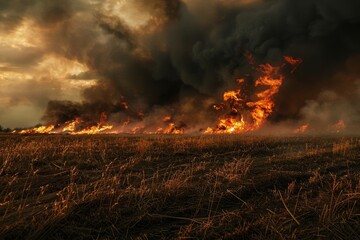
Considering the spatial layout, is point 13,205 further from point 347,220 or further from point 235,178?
point 347,220

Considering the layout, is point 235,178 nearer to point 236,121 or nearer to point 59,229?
point 59,229

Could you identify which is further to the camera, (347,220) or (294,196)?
(294,196)

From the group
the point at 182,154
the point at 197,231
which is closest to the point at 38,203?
the point at 197,231

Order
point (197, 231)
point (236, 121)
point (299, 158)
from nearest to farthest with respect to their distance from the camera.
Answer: point (197, 231) < point (299, 158) < point (236, 121)

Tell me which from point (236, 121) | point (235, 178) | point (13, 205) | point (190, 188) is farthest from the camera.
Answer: point (236, 121)

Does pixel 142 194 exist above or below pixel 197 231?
above

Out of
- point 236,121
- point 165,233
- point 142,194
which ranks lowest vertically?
point 165,233

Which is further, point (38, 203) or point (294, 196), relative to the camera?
point (294, 196)

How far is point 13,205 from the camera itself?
5578 millimetres

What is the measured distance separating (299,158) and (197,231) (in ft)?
29.7

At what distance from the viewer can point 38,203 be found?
225 inches

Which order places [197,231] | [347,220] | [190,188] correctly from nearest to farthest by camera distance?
[197,231], [347,220], [190,188]

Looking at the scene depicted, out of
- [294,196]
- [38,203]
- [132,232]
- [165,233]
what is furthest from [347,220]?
[38,203]

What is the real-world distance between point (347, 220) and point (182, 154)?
9.90m
